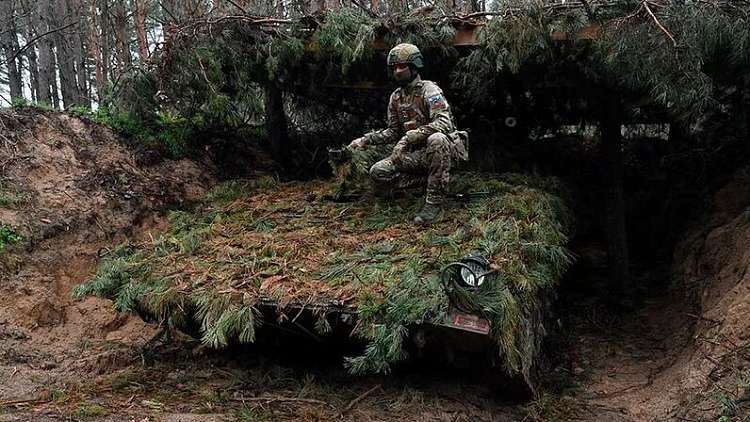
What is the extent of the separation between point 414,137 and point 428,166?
0.97ft

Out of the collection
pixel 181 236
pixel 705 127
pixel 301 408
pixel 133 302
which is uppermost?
pixel 705 127

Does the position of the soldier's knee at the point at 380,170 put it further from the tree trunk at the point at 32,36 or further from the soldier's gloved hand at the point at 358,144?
the tree trunk at the point at 32,36

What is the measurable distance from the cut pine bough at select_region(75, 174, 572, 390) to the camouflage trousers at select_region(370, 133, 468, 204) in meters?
0.23

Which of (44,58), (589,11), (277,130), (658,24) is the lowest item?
(277,130)

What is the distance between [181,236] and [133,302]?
3.64 feet

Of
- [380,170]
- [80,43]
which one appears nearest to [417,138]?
[380,170]

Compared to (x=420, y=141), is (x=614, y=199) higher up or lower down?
lower down

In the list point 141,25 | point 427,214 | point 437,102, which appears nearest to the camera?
point 427,214

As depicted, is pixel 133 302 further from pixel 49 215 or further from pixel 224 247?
pixel 49 215

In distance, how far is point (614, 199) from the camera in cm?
753

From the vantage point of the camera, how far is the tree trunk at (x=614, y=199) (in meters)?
7.41

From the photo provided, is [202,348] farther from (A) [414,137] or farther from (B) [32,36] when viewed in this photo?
(B) [32,36]

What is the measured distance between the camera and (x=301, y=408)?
14.0ft

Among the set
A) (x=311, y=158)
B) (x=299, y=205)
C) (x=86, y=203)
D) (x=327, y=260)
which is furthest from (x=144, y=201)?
(x=327, y=260)
